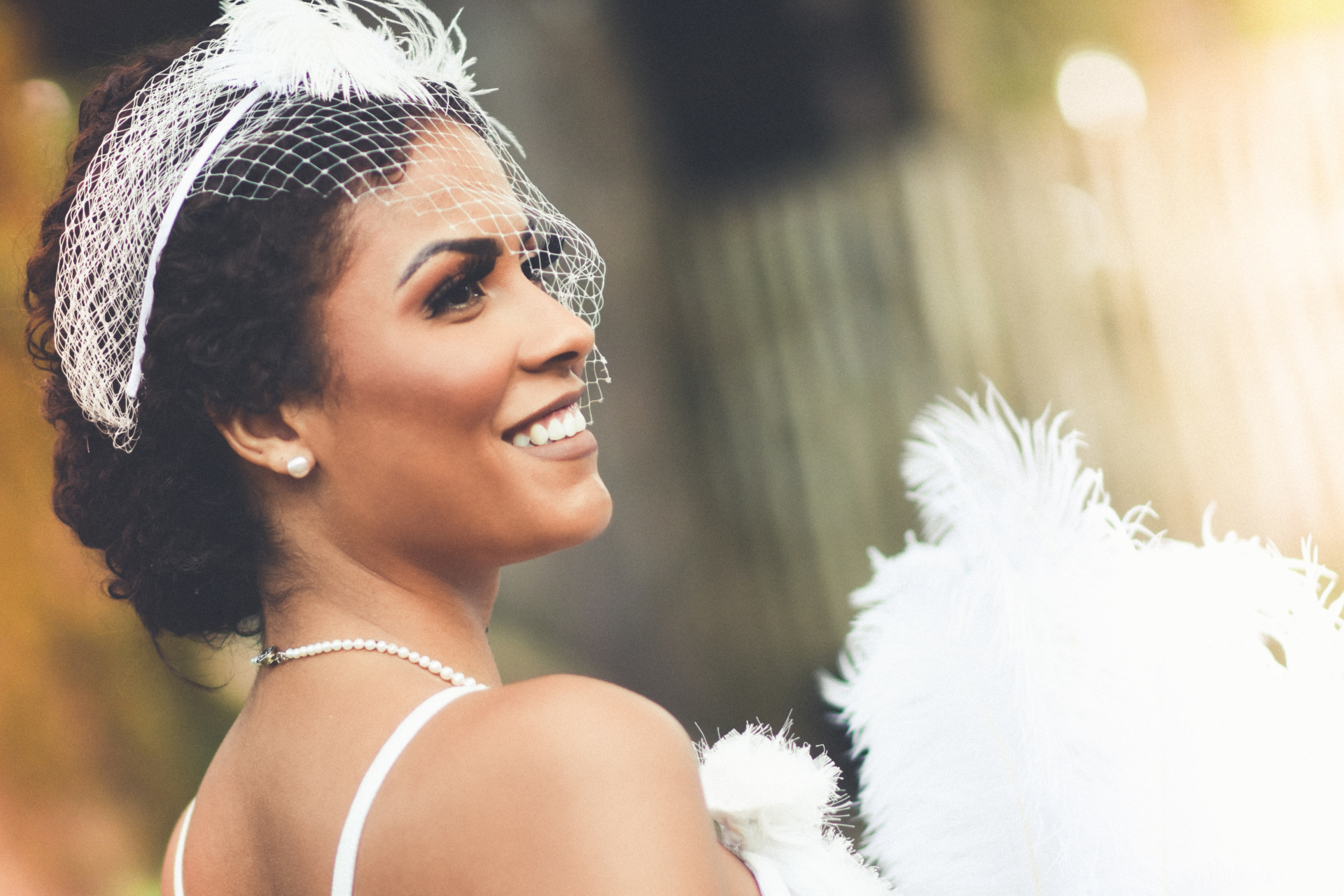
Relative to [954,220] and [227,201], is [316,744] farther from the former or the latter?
[954,220]

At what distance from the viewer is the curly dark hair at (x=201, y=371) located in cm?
109

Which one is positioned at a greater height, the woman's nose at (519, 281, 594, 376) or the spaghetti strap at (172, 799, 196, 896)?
the woman's nose at (519, 281, 594, 376)

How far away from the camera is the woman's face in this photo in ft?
3.50

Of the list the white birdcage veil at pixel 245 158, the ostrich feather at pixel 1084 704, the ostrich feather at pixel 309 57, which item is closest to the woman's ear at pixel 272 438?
the white birdcage veil at pixel 245 158

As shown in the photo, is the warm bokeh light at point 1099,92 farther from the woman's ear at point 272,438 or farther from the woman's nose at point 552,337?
the woman's ear at point 272,438

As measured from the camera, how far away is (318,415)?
110 centimetres

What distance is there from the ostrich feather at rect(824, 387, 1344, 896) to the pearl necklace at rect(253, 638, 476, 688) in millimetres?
531

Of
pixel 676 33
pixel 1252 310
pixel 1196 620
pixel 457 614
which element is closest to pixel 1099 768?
pixel 1196 620

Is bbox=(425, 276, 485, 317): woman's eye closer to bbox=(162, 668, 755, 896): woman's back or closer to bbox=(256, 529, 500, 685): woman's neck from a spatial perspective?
bbox=(256, 529, 500, 685): woman's neck

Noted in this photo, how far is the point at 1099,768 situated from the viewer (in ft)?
3.85

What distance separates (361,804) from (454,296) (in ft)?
1.59

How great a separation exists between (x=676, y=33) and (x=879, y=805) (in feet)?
11.5

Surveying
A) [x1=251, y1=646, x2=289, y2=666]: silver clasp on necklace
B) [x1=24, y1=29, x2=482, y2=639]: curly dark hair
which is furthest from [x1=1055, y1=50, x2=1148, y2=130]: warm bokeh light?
[x1=251, y1=646, x2=289, y2=666]: silver clasp on necklace

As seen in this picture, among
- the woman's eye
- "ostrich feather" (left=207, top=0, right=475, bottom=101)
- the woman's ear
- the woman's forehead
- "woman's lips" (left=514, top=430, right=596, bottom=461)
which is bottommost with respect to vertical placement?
"woman's lips" (left=514, top=430, right=596, bottom=461)
